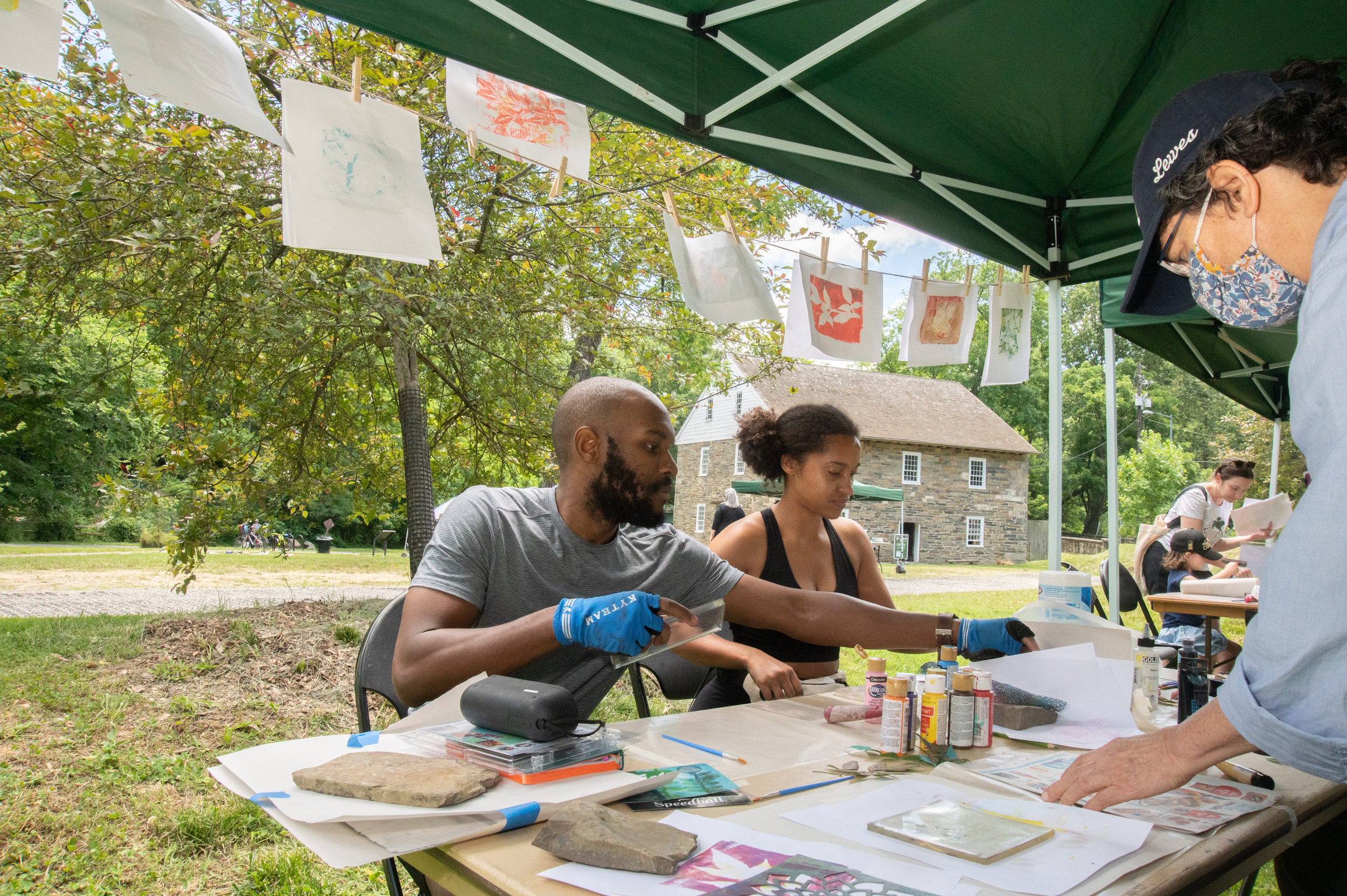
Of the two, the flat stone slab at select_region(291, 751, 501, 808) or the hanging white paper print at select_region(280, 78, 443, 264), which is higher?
the hanging white paper print at select_region(280, 78, 443, 264)

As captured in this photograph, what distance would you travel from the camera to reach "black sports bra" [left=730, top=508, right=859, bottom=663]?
2676 millimetres

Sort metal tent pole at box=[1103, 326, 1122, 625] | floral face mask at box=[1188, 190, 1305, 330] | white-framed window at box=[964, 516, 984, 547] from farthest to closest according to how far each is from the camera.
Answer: white-framed window at box=[964, 516, 984, 547]
metal tent pole at box=[1103, 326, 1122, 625]
floral face mask at box=[1188, 190, 1305, 330]

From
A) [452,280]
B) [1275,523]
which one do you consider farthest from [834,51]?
[1275,523]

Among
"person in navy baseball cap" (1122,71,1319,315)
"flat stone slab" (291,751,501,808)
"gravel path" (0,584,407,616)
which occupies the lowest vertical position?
"gravel path" (0,584,407,616)

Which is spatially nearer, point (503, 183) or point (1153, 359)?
point (503, 183)

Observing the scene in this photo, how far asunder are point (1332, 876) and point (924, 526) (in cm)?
2393

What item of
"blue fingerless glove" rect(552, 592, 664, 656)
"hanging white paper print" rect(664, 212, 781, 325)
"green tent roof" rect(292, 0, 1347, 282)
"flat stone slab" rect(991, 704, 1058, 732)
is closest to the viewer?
"blue fingerless glove" rect(552, 592, 664, 656)

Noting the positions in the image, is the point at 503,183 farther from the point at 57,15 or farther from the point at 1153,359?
the point at 1153,359

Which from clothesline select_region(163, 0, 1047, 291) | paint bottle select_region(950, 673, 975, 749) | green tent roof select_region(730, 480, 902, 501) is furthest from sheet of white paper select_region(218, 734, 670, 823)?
green tent roof select_region(730, 480, 902, 501)

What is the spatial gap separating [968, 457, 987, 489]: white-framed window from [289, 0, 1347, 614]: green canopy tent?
75.9 feet

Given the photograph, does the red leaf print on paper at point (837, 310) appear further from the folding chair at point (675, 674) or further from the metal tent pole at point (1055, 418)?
the folding chair at point (675, 674)

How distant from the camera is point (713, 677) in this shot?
253cm

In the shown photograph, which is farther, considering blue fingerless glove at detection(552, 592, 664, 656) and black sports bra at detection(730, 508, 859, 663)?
black sports bra at detection(730, 508, 859, 663)

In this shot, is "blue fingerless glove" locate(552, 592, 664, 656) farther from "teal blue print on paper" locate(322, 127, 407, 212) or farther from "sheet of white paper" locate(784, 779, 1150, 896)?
"teal blue print on paper" locate(322, 127, 407, 212)
